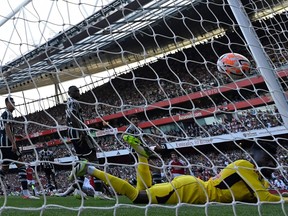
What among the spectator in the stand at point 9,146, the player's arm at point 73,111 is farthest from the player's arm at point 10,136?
the player's arm at point 73,111

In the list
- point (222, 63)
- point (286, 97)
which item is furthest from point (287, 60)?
point (286, 97)

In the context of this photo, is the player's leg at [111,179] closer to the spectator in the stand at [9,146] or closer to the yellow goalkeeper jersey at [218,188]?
the yellow goalkeeper jersey at [218,188]

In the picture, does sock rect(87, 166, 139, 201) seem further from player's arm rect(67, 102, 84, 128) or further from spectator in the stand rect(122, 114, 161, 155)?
player's arm rect(67, 102, 84, 128)

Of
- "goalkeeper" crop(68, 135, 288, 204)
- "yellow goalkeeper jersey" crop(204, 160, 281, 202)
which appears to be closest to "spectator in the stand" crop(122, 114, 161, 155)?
"goalkeeper" crop(68, 135, 288, 204)

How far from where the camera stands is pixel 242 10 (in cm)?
339

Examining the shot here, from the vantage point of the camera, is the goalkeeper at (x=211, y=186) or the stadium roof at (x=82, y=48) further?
the stadium roof at (x=82, y=48)

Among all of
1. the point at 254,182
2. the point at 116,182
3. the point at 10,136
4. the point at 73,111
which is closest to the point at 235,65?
the point at 73,111

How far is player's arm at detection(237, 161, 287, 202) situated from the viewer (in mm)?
2178

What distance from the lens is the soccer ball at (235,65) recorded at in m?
3.69

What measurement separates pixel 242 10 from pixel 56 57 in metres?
1.88

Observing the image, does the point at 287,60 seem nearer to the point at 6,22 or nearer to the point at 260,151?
the point at 260,151

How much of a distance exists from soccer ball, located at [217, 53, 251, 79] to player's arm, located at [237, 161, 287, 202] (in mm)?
1519

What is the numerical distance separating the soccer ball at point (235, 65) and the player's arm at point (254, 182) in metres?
1.52

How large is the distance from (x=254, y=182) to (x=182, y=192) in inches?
17.1
